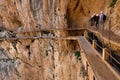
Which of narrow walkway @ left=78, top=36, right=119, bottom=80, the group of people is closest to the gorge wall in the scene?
the group of people

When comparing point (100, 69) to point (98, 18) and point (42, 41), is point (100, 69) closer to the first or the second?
point (98, 18)

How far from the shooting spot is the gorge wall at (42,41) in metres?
15.1

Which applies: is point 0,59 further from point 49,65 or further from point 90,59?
point 90,59

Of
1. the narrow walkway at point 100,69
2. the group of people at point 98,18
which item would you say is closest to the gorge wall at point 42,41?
the group of people at point 98,18

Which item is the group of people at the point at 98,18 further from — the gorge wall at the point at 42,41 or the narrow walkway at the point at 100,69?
the narrow walkway at the point at 100,69

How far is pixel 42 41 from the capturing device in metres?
17.3

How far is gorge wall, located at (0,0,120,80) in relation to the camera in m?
15.1

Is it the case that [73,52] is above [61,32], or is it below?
below

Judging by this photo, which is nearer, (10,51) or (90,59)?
(90,59)

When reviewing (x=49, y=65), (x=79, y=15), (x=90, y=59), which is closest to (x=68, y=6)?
(x=79, y=15)

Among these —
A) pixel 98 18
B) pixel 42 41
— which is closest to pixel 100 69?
pixel 98 18

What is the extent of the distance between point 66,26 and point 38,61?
11.7 ft

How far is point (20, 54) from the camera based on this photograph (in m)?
18.8

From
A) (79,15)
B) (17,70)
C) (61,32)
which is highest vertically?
(79,15)
